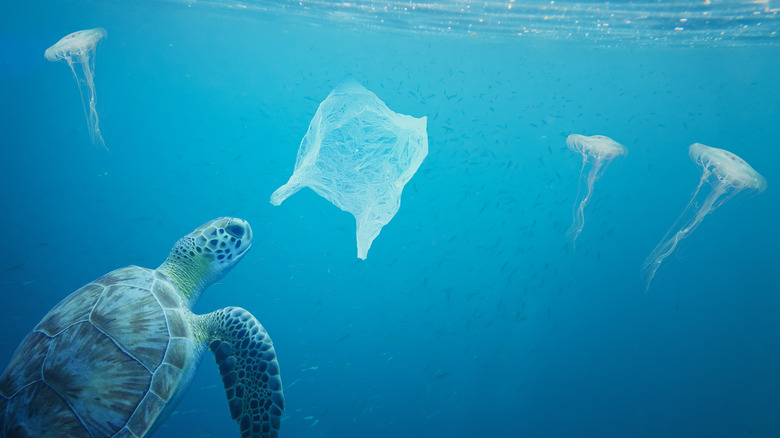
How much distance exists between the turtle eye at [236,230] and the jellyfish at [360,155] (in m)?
0.72

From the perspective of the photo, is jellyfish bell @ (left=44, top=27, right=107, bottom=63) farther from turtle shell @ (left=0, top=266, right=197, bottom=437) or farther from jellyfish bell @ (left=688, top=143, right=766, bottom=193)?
jellyfish bell @ (left=688, top=143, right=766, bottom=193)

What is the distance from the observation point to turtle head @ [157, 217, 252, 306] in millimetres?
2883

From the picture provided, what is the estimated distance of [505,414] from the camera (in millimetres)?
8031

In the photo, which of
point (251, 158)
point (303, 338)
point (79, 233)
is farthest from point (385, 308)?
point (79, 233)

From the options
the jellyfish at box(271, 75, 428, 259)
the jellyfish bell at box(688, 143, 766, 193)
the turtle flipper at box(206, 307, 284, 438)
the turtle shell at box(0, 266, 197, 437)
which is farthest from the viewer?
the jellyfish bell at box(688, 143, 766, 193)

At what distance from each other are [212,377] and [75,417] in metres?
6.74

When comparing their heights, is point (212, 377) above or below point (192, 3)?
below

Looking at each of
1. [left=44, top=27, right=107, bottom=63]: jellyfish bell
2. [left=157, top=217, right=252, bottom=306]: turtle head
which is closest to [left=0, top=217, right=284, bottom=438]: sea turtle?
[left=157, top=217, right=252, bottom=306]: turtle head

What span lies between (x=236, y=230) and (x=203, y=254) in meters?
0.35

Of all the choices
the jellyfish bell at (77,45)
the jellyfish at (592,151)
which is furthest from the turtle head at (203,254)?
the jellyfish at (592,151)

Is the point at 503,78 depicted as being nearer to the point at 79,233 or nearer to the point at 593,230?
the point at 593,230

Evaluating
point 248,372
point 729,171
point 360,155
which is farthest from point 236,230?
point 729,171

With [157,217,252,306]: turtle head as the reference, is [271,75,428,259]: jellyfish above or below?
above

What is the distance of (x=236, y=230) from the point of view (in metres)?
2.99
